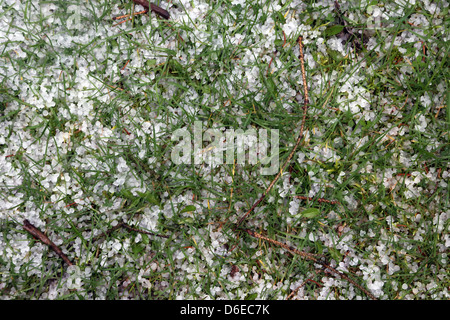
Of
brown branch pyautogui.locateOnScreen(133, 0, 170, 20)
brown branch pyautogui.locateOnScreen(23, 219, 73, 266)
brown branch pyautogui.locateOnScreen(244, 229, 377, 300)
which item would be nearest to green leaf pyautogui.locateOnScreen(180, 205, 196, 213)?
brown branch pyautogui.locateOnScreen(244, 229, 377, 300)

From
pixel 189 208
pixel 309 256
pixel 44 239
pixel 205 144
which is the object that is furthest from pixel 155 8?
pixel 309 256

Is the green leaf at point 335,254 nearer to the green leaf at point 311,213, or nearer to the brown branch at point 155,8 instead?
the green leaf at point 311,213

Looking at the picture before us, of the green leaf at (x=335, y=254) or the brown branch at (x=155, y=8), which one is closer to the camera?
the green leaf at (x=335, y=254)

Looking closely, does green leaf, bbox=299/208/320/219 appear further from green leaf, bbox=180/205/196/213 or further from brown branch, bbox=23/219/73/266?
brown branch, bbox=23/219/73/266

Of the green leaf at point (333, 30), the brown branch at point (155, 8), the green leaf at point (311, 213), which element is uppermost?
the brown branch at point (155, 8)

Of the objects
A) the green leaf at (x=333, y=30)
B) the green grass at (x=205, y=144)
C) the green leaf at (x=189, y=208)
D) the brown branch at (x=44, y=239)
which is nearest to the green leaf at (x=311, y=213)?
the green grass at (x=205, y=144)

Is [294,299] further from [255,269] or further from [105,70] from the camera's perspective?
[105,70]

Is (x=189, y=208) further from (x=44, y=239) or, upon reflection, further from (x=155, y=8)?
(x=155, y=8)

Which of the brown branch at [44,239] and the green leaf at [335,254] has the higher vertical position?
the brown branch at [44,239]
